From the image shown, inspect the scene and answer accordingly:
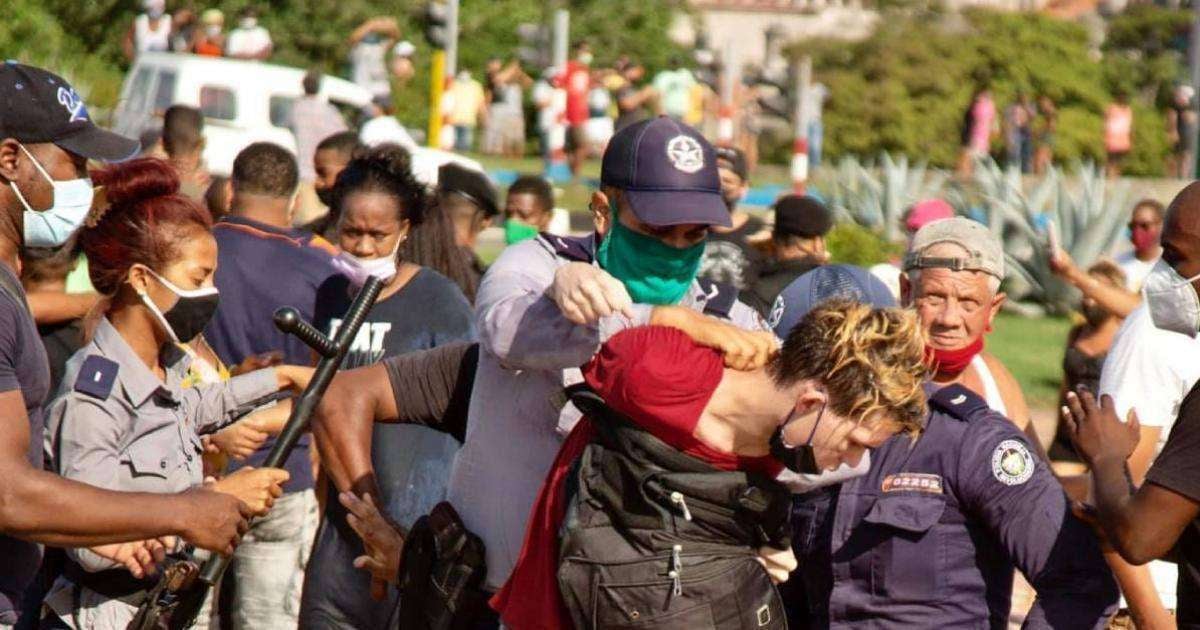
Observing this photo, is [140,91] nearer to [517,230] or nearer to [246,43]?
[246,43]

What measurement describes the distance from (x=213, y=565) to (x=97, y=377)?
0.51 meters

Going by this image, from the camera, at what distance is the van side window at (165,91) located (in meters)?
22.1

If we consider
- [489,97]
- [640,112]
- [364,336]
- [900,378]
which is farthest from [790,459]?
[489,97]

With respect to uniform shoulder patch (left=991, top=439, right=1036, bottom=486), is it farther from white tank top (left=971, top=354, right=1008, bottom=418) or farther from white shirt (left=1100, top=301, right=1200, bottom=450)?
white shirt (left=1100, top=301, right=1200, bottom=450)

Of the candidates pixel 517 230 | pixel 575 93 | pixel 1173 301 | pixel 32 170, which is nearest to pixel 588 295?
pixel 32 170

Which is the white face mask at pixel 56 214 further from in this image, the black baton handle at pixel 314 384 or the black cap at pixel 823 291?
the black cap at pixel 823 291

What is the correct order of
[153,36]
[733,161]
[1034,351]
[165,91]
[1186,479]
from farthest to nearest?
[153,36], [165,91], [1034,351], [733,161], [1186,479]

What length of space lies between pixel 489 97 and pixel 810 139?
6296 millimetres

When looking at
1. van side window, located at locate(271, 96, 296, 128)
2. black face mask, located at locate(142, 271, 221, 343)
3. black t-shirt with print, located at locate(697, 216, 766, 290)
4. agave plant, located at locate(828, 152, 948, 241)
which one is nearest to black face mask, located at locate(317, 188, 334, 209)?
black t-shirt with print, located at locate(697, 216, 766, 290)

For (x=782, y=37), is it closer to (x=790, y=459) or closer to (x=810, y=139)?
(x=810, y=139)

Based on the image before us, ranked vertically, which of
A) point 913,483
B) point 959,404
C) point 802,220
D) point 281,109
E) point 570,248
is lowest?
point 281,109

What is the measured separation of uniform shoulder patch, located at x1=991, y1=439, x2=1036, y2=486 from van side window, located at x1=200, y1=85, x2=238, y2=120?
62.8ft

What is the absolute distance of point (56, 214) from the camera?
418 centimetres

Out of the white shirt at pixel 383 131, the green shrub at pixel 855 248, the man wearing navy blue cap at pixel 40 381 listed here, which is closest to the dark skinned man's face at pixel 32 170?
the man wearing navy blue cap at pixel 40 381
